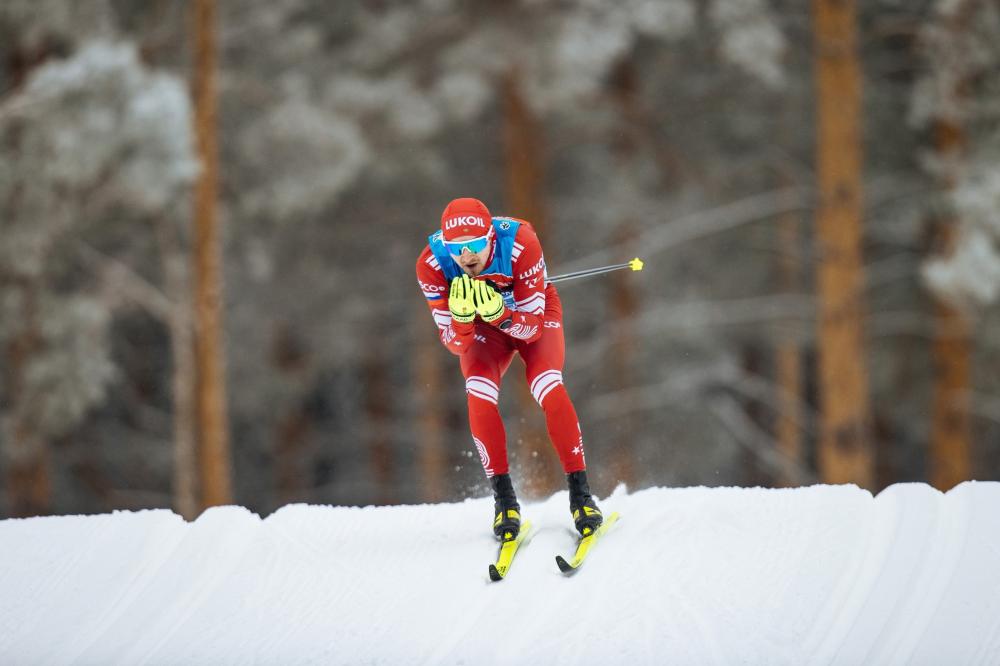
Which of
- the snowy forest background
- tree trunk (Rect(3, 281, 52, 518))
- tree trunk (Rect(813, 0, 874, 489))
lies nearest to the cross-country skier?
the snowy forest background

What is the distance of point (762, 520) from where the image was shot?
5848 mm

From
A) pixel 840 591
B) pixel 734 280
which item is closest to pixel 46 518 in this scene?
pixel 840 591

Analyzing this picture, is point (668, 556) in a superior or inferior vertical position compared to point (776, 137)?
inferior

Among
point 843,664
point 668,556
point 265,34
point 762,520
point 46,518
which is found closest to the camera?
point 843,664

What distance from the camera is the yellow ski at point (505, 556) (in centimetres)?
537

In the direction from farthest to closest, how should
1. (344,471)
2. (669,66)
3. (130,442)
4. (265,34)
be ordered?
(344,471) → (130,442) → (669,66) → (265,34)

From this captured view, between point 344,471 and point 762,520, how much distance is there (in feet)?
57.8

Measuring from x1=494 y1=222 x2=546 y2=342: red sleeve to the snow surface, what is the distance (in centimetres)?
117

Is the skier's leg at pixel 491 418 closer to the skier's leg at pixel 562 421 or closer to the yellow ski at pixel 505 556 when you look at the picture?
the yellow ski at pixel 505 556

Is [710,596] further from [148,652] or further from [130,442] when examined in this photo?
[130,442]

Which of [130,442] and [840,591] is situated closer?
[840,591]

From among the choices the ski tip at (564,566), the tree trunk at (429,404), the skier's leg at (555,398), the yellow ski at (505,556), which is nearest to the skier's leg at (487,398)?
the skier's leg at (555,398)

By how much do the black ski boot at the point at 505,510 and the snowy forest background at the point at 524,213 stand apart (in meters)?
4.96

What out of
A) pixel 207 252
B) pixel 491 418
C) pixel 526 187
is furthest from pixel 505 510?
pixel 526 187
